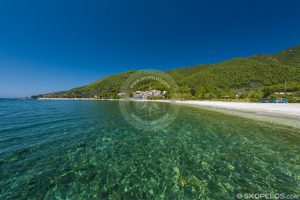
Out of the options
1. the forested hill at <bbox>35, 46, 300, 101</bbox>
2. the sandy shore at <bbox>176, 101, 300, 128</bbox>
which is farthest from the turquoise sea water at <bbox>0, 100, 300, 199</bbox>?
the forested hill at <bbox>35, 46, 300, 101</bbox>

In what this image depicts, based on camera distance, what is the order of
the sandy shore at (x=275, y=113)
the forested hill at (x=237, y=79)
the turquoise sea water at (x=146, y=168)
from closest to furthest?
the turquoise sea water at (x=146, y=168)
the sandy shore at (x=275, y=113)
the forested hill at (x=237, y=79)

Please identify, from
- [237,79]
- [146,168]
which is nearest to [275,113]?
[146,168]

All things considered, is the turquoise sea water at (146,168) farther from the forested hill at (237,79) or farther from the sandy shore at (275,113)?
the forested hill at (237,79)

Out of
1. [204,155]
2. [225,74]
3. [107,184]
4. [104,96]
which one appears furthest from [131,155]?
[104,96]

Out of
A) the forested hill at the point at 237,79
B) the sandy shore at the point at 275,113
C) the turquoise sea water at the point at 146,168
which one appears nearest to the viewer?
the turquoise sea water at the point at 146,168

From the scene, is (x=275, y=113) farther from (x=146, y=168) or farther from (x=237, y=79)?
(x=237, y=79)

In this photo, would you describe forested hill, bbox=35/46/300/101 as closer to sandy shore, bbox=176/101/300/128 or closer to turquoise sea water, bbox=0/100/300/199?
sandy shore, bbox=176/101/300/128

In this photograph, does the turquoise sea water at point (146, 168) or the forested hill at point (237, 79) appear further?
the forested hill at point (237, 79)

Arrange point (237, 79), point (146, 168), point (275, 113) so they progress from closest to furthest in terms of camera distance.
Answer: point (146, 168)
point (275, 113)
point (237, 79)

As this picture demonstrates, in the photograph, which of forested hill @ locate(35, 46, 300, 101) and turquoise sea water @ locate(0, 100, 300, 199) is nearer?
turquoise sea water @ locate(0, 100, 300, 199)

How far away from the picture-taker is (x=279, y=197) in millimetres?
3949

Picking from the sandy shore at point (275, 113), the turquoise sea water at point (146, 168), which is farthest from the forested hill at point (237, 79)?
the turquoise sea water at point (146, 168)

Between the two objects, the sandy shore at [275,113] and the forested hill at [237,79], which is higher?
the forested hill at [237,79]

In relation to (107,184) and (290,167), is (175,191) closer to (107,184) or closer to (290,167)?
(107,184)
